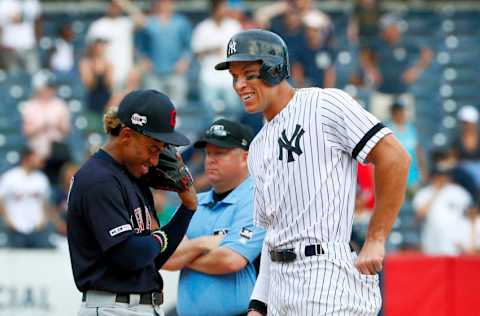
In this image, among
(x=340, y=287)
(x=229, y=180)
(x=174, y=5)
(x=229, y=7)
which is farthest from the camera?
(x=174, y=5)

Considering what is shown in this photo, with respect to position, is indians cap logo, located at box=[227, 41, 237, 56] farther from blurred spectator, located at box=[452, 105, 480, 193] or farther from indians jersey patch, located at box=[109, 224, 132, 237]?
blurred spectator, located at box=[452, 105, 480, 193]

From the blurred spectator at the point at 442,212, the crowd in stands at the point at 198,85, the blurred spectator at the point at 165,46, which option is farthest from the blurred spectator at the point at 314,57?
the blurred spectator at the point at 442,212

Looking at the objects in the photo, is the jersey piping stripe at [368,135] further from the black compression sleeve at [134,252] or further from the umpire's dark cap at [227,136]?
the umpire's dark cap at [227,136]

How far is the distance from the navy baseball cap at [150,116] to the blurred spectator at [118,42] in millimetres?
9544

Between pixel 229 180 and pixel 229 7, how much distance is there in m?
8.35

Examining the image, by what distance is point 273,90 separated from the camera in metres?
4.84

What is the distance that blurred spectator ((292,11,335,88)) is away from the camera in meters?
13.2

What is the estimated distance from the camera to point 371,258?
176 inches

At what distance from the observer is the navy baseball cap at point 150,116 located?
5.02 m

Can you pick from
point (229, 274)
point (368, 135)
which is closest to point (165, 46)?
point (229, 274)

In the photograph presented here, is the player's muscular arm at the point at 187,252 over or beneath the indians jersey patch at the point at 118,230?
beneath

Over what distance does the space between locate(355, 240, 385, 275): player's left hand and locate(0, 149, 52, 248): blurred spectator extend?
28.0ft

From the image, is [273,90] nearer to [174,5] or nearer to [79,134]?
[79,134]

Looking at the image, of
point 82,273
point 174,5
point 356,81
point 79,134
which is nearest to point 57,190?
point 79,134
